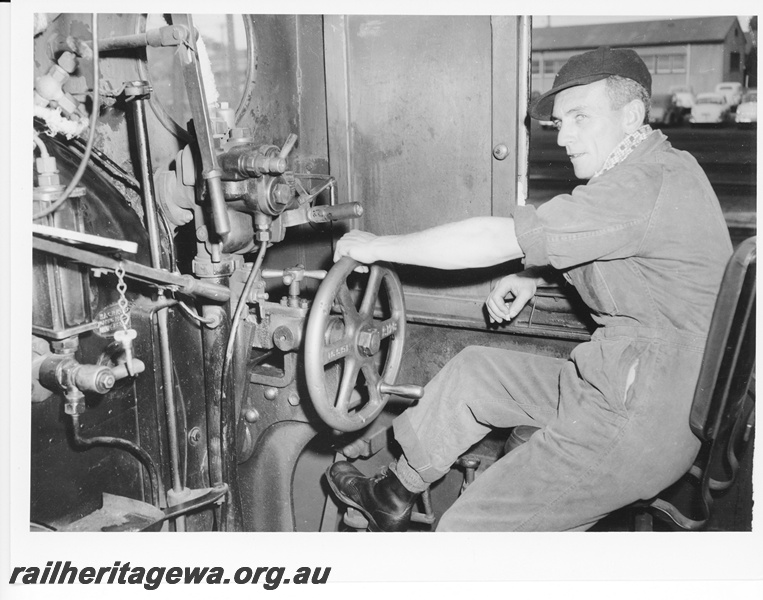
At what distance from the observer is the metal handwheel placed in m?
1.59

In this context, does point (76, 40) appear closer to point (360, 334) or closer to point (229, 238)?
point (229, 238)

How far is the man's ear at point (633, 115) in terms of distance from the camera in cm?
171

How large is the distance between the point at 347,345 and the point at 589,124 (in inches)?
35.2

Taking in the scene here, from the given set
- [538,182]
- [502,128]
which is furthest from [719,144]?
[502,128]

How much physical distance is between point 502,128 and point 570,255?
70cm

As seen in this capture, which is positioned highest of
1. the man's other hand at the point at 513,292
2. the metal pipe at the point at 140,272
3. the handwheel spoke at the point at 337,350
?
the metal pipe at the point at 140,272

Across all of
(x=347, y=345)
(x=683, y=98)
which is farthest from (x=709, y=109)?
(x=347, y=345)

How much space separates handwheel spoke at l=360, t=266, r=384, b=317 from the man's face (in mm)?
638

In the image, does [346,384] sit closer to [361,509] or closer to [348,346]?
[348,346]

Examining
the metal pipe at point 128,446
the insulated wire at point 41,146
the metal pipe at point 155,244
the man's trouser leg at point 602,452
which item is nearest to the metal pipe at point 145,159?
the metal pipe at point 155,244

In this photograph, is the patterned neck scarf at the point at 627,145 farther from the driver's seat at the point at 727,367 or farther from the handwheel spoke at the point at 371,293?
the handwheel spoke at the point at 371,293

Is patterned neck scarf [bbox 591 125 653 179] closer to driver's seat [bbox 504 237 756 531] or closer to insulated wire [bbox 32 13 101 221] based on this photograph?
driver's seat [bbox 504 237 756 531]
